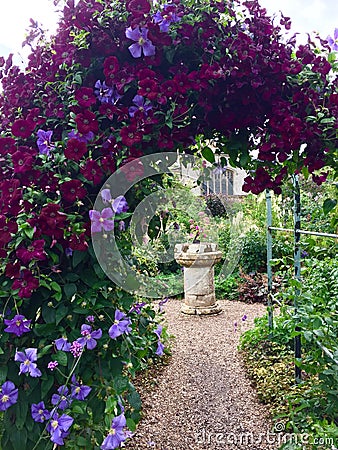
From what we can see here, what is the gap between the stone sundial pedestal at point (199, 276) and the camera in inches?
207

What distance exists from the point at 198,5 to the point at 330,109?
0.48 metres

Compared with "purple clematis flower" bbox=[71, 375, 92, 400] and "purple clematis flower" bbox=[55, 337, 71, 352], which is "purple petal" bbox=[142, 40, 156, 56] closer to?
"purple clematis flower" bbox=[55, 337, 71, 352]

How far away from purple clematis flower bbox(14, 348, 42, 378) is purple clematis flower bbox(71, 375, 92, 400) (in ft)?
0.39

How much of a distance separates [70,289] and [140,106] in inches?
20.8

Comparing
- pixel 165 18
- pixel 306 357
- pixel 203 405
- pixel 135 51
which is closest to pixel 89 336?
pixel 135 51

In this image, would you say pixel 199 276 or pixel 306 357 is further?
pixel 199 276

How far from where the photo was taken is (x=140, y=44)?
1138 millimetres

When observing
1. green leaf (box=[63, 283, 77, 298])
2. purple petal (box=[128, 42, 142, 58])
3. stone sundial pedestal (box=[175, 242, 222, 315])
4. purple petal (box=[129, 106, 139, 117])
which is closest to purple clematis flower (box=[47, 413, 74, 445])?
green leaf (box=[63, 283, 77, 298])

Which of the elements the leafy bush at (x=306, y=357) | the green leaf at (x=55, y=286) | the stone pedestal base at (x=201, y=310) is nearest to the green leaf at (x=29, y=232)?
the green leaf at (x=55, y=286)

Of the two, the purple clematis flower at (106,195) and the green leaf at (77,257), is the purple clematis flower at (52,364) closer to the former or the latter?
the green leaf at (77,257)

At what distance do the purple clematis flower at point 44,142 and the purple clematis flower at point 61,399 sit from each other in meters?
0.63

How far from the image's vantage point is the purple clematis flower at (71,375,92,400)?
115 cm

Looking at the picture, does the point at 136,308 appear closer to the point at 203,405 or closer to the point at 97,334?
the point at 97,334

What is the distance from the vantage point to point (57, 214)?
1067mm
